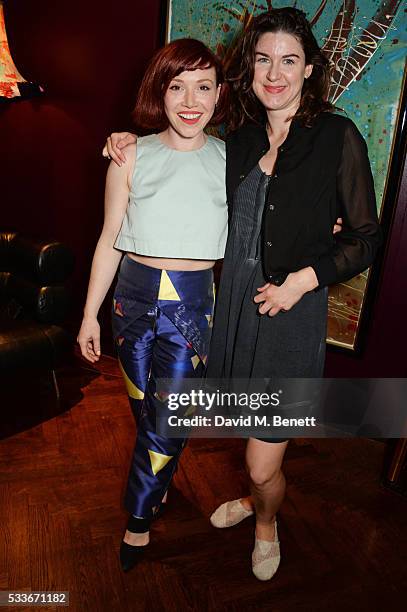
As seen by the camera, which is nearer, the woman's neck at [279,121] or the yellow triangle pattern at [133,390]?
the woman's neck at [279,121]

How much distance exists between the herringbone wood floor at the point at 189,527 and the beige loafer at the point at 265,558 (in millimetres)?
34

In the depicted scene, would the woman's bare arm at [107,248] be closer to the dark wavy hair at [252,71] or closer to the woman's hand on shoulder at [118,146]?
the woman's hand on shoulder at [118,146]

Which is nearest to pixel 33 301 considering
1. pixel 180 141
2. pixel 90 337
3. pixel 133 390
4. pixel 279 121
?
pixel 90 337

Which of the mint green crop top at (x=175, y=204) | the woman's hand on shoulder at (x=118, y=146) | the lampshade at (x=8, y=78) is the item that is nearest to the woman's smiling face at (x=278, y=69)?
the mint green crop top at (x=175, y=204)

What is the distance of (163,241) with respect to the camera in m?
1.46

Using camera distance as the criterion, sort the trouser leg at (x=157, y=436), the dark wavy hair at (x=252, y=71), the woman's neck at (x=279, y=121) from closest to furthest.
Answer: the dark wavy hair at (x=252, y=71)
the woman's neck at (x=279, y=121)
the trouser leg at (x=157, y=436)

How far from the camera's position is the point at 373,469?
227 cm

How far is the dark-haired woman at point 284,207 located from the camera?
53.0 inches

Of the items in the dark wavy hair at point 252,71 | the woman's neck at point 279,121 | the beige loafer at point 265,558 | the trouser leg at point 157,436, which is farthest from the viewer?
the beige loafer at point 265,558

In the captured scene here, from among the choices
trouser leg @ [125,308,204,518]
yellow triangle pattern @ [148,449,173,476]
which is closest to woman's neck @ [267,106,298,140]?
trouser leg @ [125,308,204,518]

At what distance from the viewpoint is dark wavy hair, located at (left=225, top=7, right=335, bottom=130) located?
1.33m

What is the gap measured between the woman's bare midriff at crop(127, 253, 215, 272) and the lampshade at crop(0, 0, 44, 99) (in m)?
1.98

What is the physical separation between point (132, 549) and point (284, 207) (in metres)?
1.22

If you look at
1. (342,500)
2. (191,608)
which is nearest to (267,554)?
(191,608)
